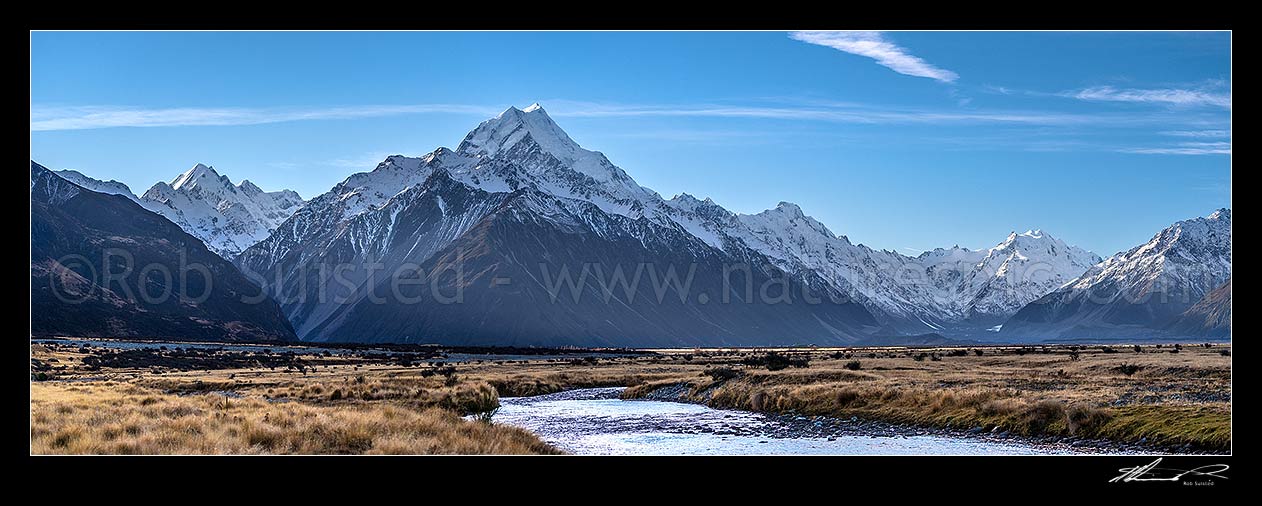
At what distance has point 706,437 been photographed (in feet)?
126

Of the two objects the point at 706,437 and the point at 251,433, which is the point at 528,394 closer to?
the point at 706,437

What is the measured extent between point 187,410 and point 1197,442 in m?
34.2

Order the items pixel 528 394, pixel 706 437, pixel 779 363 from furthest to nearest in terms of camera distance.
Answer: pixel 779 363 < pixel 528 394 < pixel 706 437

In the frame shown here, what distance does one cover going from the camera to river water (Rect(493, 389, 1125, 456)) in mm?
33125

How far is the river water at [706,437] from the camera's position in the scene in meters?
33.1
